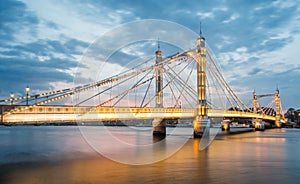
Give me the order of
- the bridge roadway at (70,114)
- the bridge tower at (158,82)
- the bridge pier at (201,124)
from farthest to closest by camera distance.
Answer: the bridge tower at (158,82)
the bridge pier at (201,124)
the bridge roadway at (70,114)

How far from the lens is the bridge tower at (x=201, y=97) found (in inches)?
1768

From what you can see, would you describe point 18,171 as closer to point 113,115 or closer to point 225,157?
point 113,115

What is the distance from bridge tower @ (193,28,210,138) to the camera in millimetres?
44906

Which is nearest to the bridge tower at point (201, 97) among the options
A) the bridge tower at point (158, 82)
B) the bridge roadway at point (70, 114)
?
the bridge tower at point (158, 82)

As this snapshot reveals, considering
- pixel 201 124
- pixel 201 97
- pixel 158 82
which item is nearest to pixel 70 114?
pixel 201 124

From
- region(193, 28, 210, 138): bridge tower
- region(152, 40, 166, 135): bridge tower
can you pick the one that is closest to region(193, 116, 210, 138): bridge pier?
region(193, 28, 210, 138): bridge tower

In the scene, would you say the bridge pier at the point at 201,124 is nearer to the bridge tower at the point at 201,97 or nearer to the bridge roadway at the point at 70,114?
the bridge tower at the point at 201,97

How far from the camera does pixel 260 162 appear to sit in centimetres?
2533

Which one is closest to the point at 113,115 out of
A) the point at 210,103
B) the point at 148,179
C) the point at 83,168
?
the point at 83,168

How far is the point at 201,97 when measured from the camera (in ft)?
152

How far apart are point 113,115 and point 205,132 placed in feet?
67.8

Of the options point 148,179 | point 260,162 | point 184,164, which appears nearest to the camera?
point 148,179

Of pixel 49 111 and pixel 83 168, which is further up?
pixel 49 111

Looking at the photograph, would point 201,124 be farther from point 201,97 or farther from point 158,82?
point 158,82
